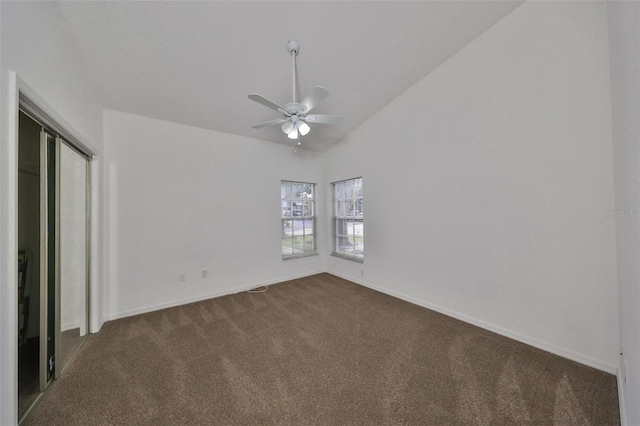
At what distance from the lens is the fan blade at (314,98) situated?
1.75 meters

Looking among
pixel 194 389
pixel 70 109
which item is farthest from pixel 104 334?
pixel 70 109

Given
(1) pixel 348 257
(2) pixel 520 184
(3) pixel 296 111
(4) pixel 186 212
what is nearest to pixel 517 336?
(2) pixel 520 184

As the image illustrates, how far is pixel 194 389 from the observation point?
1669 mm

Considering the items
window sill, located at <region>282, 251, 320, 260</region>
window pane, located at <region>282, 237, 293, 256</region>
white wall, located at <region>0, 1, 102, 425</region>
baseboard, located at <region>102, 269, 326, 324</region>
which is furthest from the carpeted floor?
window pane, located at <region>282, 237, 293, 256</region>

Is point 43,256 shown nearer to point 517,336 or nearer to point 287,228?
point 287,228

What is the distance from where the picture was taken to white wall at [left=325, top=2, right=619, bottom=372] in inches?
71.6

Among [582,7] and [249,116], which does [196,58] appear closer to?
[249,116]

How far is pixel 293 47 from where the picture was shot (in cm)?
222

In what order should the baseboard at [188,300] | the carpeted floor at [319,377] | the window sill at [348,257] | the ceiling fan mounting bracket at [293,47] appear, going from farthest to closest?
1. the window sill at [348,257]
2. the baseboard at [188,300]
3. the ceiling fan mounting bracket at [293,47]
4. the carpeted floor at [319,377]

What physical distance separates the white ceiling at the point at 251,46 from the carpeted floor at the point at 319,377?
2.81 metres

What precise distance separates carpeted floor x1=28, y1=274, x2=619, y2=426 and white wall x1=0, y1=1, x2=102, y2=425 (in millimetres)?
682

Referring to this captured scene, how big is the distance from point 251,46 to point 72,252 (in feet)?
8.61

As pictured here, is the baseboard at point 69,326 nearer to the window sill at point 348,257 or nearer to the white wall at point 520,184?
the window sill at point 348,257

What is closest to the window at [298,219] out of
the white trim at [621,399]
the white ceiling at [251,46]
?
the white ceiling at [251,46]
